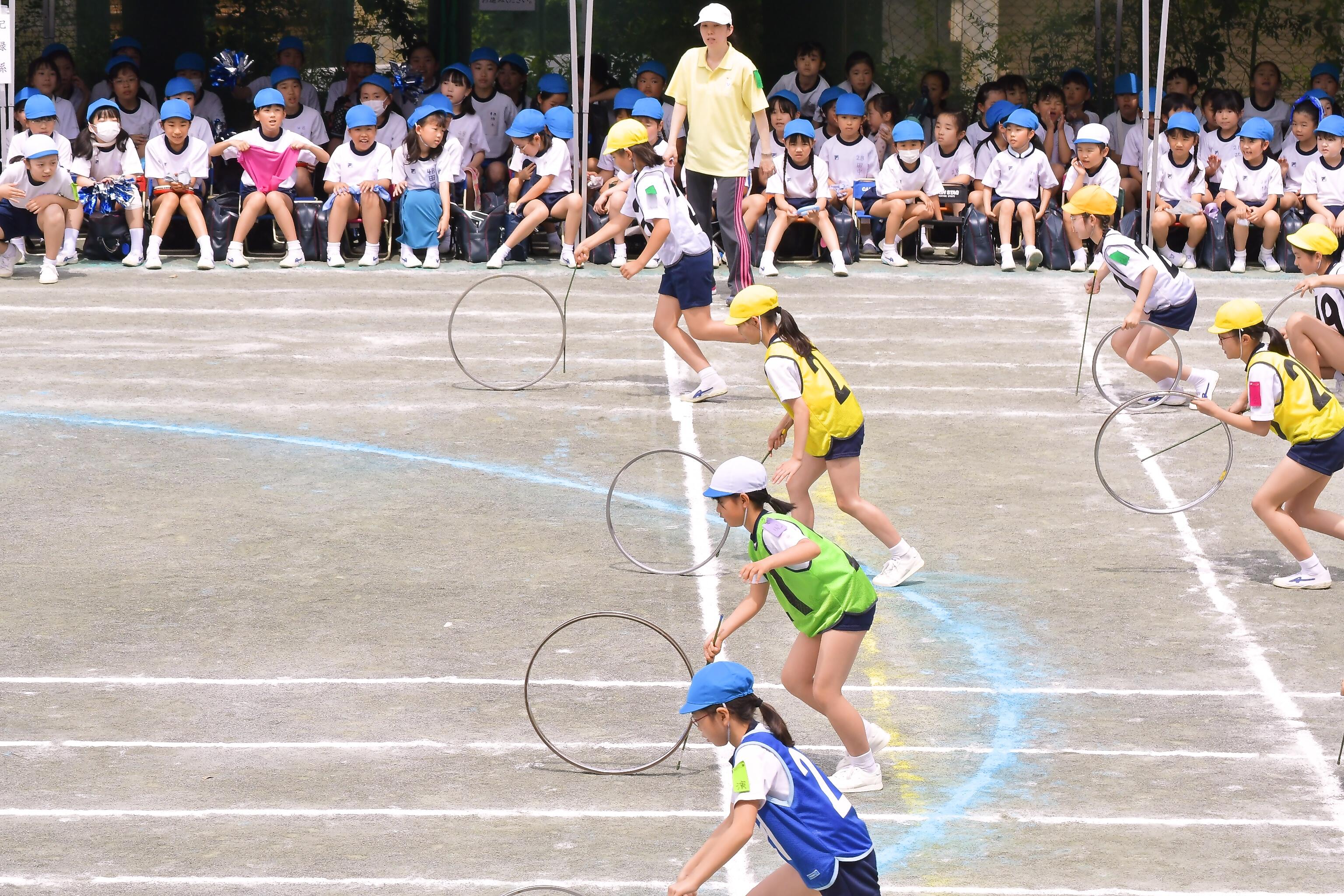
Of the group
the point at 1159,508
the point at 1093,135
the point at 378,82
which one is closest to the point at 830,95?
the point at 1093,135

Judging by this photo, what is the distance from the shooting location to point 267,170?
18500mm

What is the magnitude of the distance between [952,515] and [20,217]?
34.9 ft

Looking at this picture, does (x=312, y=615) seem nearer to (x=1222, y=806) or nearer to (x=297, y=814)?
(x=297, y=814)

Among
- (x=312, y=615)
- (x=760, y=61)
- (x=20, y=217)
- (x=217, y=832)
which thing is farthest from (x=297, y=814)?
(x=760, y=61)

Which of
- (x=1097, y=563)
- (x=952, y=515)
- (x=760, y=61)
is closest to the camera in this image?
(x=1097, y=563)

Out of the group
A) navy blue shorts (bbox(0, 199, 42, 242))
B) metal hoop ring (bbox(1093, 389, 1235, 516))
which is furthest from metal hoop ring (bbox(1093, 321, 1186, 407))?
navy blue shorts (bbox(0, 199, 42, 242))

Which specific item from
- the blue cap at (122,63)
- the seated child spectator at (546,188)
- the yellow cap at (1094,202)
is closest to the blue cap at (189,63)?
the blue cap at (122,63)

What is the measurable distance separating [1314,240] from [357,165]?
33.0 ft

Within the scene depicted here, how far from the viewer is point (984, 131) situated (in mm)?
19828

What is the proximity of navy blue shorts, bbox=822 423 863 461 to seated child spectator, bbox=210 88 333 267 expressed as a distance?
10.1 metres

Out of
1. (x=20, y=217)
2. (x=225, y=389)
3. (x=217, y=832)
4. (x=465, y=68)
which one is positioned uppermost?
(x=465, y=68)

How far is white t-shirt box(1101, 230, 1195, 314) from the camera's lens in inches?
521

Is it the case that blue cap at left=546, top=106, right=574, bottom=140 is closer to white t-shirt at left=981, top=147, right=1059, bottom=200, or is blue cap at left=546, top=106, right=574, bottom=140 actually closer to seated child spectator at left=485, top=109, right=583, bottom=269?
seated child spectator at left=485, top=109, right=583, bottom=269

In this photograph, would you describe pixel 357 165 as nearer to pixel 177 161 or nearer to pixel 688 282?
pixel 177 161
